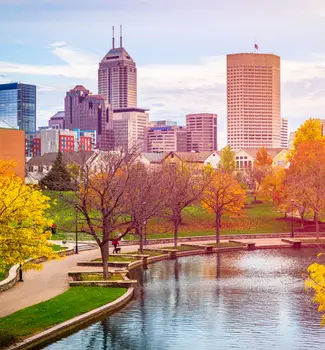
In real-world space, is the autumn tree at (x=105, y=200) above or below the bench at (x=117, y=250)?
above

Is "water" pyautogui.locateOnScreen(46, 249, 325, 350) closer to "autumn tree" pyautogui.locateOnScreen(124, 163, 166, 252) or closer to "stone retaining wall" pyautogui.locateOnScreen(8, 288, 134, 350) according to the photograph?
"stone retaining wall" pyautogui.locateOnScreen(8, 288, 134, 350)

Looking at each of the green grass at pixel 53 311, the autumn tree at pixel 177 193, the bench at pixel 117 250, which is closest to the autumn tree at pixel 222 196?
the autumn tree at pixel 177 193

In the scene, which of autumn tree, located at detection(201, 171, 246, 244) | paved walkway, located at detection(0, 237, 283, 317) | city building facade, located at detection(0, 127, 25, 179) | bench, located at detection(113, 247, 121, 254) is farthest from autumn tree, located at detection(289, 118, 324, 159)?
paved walkway, located at detection(0, 237, 283, 317)

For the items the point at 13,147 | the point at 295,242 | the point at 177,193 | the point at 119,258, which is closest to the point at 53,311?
the point at 119,258

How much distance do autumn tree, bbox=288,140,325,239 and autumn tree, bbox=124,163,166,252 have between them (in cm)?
1787

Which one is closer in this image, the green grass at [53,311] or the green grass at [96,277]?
the green grass at [53,311]

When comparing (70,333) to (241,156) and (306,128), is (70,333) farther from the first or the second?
(241,156)

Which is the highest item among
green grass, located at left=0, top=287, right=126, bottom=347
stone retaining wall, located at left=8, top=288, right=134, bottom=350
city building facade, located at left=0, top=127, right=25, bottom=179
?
city building facade, located at left=0, top=127, right=25, bottom=179

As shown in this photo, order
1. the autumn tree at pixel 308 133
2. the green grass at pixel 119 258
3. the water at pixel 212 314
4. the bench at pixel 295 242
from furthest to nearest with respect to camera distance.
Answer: the autumn tree at pixel 308 133
the bench at pixel 295 242
the green grass at pixel 119 258
the water at pixel 212 314

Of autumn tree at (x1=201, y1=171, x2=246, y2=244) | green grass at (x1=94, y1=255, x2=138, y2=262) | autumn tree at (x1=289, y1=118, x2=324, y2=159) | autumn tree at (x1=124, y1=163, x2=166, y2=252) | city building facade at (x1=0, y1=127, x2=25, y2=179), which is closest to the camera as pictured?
autumn tree at (x1=124, y1=163, x2=166, y2=252)

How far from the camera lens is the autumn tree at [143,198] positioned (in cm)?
5909

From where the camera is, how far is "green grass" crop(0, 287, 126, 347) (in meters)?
32.8

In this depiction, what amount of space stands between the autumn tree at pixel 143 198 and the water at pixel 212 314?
4.71 metres

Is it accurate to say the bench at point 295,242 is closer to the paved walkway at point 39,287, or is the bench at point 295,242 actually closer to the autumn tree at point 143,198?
the autumn tree at point 143,198
